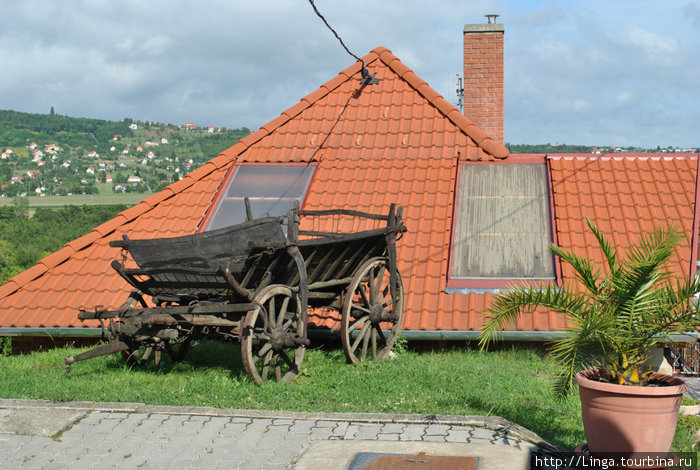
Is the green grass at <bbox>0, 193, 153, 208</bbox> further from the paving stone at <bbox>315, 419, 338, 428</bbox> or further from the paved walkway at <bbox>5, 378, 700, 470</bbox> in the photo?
the paving stone at <bbox>315, 419, 338, 428</bbox>

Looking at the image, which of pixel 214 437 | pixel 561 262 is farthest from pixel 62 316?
pixel 561 262

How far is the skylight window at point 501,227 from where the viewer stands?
402 inches

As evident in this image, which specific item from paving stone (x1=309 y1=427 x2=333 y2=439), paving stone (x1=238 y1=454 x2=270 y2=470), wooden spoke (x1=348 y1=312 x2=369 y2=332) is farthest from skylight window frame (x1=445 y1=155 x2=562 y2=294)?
paving stone (x1=238 y1=454 x2=270 y2=470)

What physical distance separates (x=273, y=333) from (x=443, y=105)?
6551 mm

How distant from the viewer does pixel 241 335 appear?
7.15 m

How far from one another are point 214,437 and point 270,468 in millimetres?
890

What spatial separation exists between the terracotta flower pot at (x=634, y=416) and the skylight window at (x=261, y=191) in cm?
657

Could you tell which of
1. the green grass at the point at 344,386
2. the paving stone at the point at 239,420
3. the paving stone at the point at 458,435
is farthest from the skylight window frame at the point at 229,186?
the paving stone at the point at 458,435

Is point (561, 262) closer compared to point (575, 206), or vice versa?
point (561, 262)

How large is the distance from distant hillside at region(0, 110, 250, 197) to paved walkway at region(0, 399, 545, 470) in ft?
219

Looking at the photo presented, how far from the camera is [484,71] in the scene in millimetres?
14922

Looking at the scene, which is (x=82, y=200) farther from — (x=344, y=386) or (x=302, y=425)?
(x=302, y=425)

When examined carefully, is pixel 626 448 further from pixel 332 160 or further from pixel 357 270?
pixel 332 160

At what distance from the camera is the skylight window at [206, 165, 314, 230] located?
11.2 m
